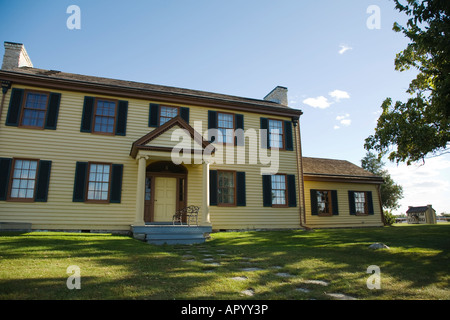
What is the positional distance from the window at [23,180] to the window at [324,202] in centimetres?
1457

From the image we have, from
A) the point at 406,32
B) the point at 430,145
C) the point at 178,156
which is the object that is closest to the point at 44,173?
the point at 178,156

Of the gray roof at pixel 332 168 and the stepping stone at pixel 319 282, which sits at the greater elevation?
the gray roof at pixel 332 168

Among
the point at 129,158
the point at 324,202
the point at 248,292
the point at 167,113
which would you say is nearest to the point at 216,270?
the point at 248,292

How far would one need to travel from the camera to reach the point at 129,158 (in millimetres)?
12758

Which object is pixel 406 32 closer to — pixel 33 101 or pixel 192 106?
pixel 192 106

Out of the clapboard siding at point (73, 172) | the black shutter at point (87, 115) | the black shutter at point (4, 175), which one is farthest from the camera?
the black shutter at point (87, 115)

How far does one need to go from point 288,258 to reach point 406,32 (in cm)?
763

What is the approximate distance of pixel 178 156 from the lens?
39.1 feet

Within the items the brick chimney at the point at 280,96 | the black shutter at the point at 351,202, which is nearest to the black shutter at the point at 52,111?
the brick chimney at the point at 280,96

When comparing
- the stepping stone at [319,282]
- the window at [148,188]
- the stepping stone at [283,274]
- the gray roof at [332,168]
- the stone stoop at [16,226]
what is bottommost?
the stepping stone at [319,282]

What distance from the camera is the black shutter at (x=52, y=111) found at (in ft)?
39.5

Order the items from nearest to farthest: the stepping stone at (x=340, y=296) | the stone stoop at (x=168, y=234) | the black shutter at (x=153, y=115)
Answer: the stepping stone at (x=340, y=296)
the stone stoop at (x=168, y=234)
the black shutter at (x=153, y=115)

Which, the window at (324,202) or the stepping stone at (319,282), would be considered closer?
the stepping stone at (319,282)

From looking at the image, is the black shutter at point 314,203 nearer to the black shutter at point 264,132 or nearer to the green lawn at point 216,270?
the black shutter at point 264,132
